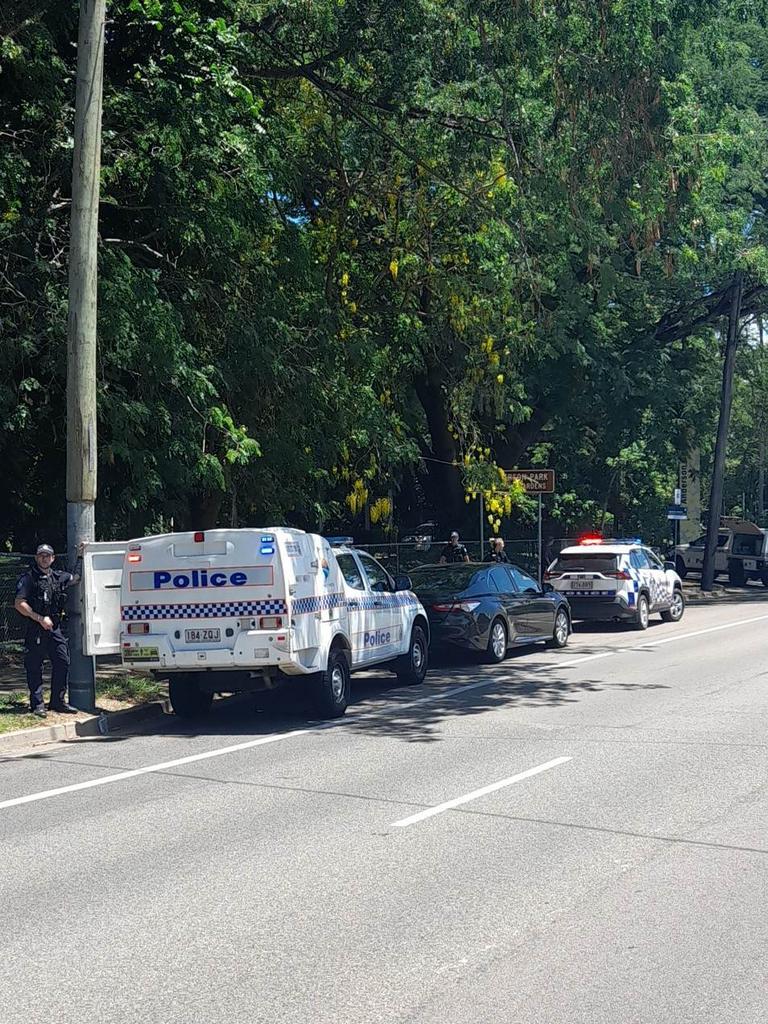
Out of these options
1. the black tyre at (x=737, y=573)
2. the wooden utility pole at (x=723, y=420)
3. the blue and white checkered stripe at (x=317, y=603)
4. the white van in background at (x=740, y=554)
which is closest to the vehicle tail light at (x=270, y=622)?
the blue and white checkered stripe at (x=317, y=603)

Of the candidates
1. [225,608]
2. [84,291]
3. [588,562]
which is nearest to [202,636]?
[225,608]

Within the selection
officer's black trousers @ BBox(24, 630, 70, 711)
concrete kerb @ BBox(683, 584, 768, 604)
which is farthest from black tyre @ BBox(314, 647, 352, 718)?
concrete kerb @ BBox(683, 584, 768, 604)

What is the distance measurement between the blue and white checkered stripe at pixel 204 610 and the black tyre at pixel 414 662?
419 cm

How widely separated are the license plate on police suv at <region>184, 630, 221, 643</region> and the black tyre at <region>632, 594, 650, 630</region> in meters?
13.8

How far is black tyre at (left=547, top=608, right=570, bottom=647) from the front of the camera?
21938 millimetres

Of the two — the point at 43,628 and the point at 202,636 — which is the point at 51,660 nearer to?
the point at 43,628

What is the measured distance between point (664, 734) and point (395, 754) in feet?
8.76

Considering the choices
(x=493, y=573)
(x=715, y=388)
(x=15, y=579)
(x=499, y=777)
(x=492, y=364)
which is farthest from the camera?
(x=715, y=388)

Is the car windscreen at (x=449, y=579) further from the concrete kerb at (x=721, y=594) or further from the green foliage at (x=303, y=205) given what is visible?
the concrete kerb at (x=721, y=594)

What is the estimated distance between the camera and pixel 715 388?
41.7 metres

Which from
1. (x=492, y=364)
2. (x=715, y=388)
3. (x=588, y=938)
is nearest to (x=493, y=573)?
(x=492, y=364)

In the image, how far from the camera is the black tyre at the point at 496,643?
19.6 m

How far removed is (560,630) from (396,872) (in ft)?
49.2

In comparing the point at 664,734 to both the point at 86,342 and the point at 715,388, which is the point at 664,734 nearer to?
the point at 86,342
